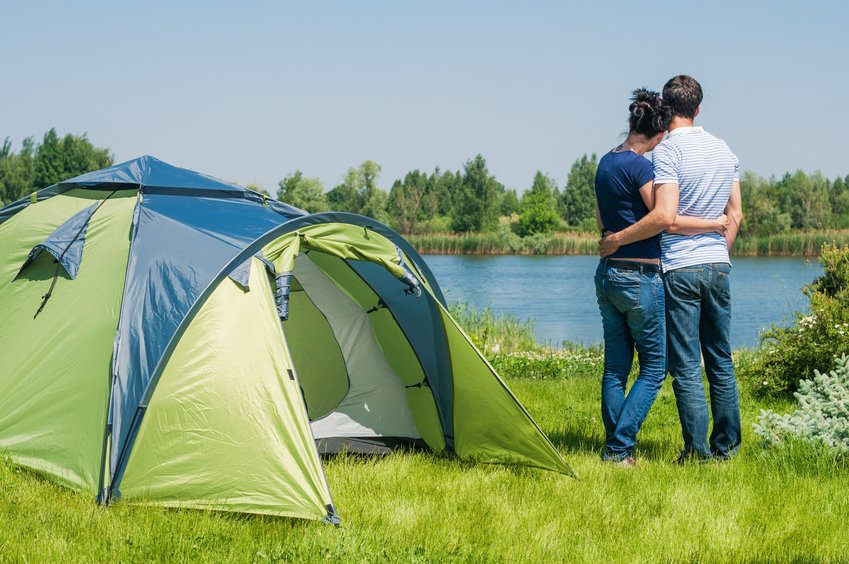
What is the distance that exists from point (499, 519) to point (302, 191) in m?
42.9

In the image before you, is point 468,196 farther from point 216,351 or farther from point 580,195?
point 216,351

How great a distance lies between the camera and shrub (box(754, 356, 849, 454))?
13.7 ft

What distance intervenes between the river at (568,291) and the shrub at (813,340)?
3.67 metres

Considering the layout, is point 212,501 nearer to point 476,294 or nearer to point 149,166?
point 149,166

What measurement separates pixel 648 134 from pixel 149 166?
305 cm

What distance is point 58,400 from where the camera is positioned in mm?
3928

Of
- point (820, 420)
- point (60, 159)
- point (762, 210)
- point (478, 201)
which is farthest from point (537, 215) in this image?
point (820, 420)

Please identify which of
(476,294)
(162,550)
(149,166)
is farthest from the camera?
(476,294)

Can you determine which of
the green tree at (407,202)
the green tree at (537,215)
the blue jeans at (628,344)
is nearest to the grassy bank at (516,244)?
the green tree at (407,202)

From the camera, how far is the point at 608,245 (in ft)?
13.3

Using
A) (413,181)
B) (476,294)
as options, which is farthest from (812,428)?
(413,181)

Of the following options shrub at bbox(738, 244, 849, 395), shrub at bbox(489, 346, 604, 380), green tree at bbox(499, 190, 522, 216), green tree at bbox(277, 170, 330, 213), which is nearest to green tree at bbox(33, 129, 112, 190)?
green tree at bbox(277, 170, 330, 213)

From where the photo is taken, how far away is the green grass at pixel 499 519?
10.2ft

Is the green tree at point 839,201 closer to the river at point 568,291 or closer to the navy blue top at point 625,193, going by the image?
the river at point 568,291
